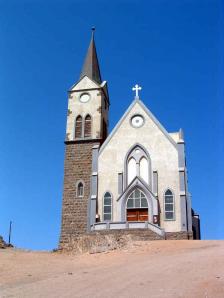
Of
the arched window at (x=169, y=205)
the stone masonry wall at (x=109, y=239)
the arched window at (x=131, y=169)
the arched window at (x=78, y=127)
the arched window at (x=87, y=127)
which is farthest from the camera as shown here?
the arched window at (x=78, y=127)

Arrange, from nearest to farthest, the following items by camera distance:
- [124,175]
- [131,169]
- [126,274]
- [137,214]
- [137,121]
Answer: [126,274]
[137,214]
[124,175]
[131,169]
[137,121]

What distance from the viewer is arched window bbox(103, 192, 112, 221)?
1352 inches

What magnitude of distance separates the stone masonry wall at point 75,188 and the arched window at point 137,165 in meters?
3.38

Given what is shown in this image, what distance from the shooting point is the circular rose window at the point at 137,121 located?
36.8 meters

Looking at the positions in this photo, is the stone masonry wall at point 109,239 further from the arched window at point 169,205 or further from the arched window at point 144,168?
the arched window at point 144,168

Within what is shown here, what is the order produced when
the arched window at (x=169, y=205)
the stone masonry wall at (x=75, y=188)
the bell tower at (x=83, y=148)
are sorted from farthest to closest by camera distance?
the bell tower at (x=83, y=148)
the stone masonry wall at (x=75, y=188)
the arched window at (x=169, y=205)

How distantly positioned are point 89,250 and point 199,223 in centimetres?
1702

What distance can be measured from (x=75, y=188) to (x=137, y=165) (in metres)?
5.53

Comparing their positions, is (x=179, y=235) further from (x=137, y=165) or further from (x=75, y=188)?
(x=75, y=188)

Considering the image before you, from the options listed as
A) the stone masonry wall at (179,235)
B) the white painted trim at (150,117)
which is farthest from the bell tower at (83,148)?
the stone masonry wall at (179,235)

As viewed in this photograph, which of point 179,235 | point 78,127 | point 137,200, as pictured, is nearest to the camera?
point 179,235

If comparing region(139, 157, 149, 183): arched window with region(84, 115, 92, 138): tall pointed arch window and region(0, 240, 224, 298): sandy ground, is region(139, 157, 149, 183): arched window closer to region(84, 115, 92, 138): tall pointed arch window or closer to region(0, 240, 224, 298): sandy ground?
region(84, 115, 92, 138): tall pointed arch window

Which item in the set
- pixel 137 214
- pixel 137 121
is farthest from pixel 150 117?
pixel 137 214

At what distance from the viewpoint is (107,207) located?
3472cm
